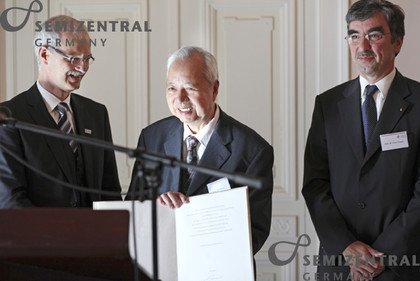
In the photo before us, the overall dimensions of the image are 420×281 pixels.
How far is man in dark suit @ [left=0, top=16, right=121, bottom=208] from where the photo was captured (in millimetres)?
2486

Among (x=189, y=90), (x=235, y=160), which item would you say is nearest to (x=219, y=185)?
(x=235, y=160)

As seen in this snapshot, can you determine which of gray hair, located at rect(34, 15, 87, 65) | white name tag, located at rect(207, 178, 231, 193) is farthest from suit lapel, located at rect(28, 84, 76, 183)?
white name tag, located at rect(207, 178, 231, 193)

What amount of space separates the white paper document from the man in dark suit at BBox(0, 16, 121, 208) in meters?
0.42

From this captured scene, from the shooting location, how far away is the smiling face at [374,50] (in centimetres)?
274

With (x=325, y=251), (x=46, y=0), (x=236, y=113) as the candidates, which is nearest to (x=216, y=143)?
(x=325, y=251)

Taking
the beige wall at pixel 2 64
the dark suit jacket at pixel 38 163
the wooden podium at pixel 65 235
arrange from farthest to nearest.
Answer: the beige wall at pixel 2 64
the dark suit jacket at pixel 38 163
the wooden podium at pixel 65 235

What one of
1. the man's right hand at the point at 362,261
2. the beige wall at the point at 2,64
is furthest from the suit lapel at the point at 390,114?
the beige wall at the point at 2,64

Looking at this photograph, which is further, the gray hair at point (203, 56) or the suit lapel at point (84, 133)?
the suit lapel at point (84, 133)

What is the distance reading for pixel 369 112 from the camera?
9.14 feet

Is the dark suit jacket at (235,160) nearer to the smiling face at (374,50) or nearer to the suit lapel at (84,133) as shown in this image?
the suit lapel at (84,133)

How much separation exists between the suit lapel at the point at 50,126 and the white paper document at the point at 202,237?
437 mm

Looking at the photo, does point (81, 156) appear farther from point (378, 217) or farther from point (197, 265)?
point (378, 217)

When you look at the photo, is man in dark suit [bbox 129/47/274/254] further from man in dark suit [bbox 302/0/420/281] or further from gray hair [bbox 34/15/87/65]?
gray hair [bbox 34/15/87/65]

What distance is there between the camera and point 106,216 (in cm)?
130
